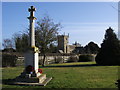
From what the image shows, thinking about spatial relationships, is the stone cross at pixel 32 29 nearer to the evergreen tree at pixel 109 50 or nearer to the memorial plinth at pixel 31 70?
the memorial plinth at pixel 31 70

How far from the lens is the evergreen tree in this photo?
31.3 metres

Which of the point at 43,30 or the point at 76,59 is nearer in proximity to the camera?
the point at 43,30

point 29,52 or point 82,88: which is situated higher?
Answer: point 29,52

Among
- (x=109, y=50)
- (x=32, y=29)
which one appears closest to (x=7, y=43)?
(x=109, y=50)

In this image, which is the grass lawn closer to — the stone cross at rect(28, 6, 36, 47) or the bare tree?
the stone cross at rect(28, 6, 36, 47)

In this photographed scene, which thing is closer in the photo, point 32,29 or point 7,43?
point 32,29

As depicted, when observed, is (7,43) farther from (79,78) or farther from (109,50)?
(79,78)

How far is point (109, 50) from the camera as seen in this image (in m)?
31.8

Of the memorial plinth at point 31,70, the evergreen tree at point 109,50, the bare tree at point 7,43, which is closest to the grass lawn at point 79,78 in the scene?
the memorial plinth at point 31,70

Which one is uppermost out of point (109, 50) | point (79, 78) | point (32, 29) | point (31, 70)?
point (32, 29)

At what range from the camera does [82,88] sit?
32.7ft

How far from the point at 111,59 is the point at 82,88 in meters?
22.5

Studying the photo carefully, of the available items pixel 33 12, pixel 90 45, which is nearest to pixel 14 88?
pixel 33 12

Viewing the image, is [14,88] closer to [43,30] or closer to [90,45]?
[43,30]
